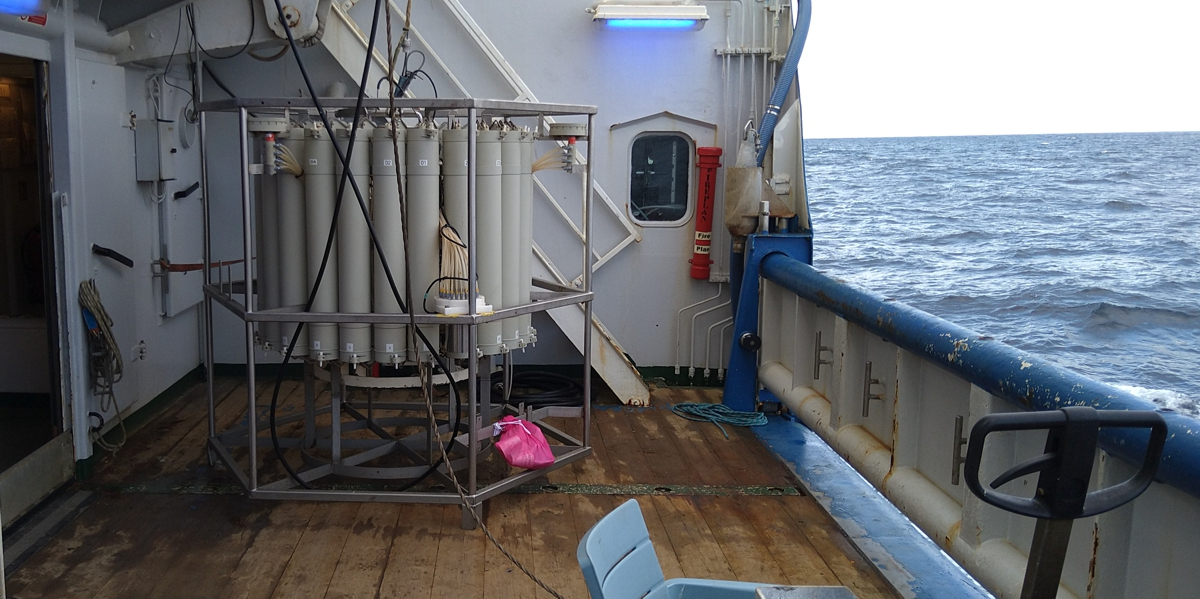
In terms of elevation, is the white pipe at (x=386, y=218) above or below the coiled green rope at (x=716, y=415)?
above

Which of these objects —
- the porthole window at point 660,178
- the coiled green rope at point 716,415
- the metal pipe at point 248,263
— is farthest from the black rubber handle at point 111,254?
the coiled green rope at point 716,415

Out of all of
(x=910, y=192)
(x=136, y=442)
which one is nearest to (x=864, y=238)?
(x=910, y=192)

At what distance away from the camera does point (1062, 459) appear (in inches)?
71.1

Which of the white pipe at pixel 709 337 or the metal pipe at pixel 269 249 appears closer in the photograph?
the metal pipe at pixel 269 249

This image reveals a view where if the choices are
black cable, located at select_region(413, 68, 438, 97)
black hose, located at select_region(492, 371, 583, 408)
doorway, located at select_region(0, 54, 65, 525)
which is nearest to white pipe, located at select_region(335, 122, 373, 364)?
black cable, located at select_region(413, 68, 438, 97)

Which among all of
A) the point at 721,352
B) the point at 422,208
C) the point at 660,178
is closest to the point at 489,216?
the point at 422,208

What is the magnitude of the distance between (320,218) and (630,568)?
3.11 m

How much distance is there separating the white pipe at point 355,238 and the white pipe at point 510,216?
733 millimetres

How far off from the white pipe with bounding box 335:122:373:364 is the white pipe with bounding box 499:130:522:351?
733 mm

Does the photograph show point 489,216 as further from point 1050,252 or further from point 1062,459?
point 1050,252

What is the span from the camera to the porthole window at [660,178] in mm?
8398

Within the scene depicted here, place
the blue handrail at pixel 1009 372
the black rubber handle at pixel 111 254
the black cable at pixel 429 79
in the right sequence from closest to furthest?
the blue handrail at pixel 1009 372 → the black rubber handle at pixel 111 254 → the black cable at pixel 429 79

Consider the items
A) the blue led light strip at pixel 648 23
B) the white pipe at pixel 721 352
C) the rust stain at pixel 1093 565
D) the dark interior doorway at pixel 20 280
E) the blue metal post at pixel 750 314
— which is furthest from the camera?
the white pipe at pixel 721 352

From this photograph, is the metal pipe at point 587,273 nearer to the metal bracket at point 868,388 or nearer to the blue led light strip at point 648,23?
the metal bracket at point 868,388
